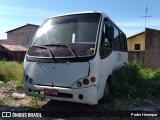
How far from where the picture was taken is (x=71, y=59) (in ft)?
19.0

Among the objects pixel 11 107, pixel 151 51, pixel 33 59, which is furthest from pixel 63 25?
pixel 151 51

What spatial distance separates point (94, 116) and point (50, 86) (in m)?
1.26

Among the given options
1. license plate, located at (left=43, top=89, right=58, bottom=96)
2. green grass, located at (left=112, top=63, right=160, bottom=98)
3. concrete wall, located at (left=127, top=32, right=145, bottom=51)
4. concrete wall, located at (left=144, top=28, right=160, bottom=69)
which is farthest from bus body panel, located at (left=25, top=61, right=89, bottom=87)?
concrete wall, located at (left=127, top=32, right=145, bottom=51)

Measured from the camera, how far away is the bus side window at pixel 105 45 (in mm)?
6133

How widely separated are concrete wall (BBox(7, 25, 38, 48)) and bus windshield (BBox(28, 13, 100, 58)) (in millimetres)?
37590

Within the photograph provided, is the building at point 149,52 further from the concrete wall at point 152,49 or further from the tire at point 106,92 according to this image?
the tire at point 106,92

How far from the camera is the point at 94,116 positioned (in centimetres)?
598

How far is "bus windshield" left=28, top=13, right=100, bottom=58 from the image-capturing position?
590 cm

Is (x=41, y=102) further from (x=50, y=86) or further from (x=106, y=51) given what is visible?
(x=106, y=51)

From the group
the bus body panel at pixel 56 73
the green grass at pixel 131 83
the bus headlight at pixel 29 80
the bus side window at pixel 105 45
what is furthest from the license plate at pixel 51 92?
→ the green grass at pixel 131 83

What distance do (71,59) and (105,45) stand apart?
1.13 m

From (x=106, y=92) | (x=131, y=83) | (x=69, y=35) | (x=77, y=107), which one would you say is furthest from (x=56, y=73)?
(x=131, y=83)

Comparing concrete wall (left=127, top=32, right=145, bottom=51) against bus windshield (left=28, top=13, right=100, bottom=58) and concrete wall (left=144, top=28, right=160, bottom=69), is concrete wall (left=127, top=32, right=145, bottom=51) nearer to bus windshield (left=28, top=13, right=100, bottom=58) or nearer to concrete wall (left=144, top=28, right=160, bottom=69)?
concrete wall (left=144, top=28, right=160, bottom=69)

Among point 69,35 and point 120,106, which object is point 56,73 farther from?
point 120,106
